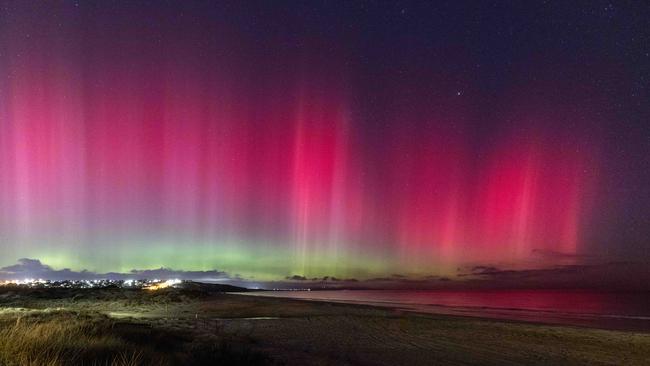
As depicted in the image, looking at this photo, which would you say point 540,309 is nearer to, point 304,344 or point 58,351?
point 304,344

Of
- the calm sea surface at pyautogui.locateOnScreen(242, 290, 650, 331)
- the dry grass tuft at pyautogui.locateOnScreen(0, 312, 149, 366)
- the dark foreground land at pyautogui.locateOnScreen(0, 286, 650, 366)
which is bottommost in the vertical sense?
the calm sea surface at pyautogui.locateOnScreen(242, 290, 650, 331)

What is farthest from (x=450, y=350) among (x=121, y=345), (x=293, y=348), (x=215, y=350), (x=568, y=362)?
(x=121, y=345)

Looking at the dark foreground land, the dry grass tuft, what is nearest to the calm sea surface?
the dark foreground land

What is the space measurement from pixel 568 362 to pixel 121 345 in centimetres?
1466

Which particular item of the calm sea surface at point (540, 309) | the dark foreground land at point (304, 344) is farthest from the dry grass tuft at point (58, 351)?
the calm sea surface at point (540, 309)

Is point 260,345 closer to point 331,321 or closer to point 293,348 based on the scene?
point 293,348

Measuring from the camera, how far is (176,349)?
1460 centimetres

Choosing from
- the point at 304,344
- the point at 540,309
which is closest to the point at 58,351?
the point at 304,344

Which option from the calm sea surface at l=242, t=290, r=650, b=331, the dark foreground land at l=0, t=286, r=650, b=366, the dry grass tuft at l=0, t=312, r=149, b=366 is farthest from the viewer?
the calm sea surface at l=242, t=290, r=650, b=331

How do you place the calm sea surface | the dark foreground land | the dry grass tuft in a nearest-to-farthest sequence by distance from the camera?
1. the dry grass tuft
2. the dark foreground land
3. the calm sea surface

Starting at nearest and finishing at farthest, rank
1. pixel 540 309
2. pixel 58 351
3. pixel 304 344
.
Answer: pixel 58 351
pixel 304 344
pixel 540 309

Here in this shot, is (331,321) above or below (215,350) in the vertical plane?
below

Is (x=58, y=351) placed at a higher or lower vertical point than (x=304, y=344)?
higher

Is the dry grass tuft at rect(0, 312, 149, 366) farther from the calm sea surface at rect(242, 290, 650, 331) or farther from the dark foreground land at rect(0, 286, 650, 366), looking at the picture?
the calm sea surface at rect(242, 290, 650, 331)
